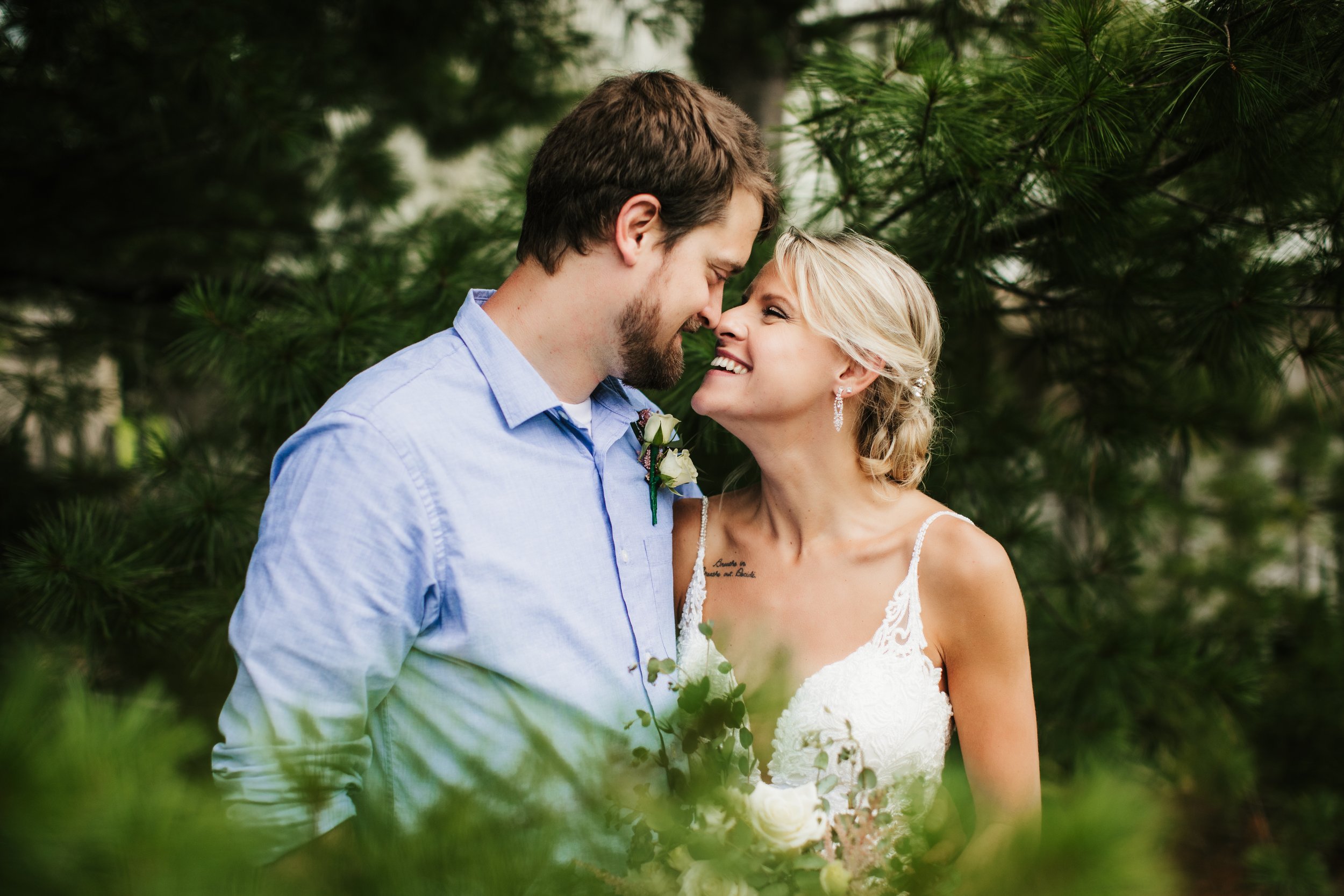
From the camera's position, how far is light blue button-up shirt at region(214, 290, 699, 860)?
3.90 feet

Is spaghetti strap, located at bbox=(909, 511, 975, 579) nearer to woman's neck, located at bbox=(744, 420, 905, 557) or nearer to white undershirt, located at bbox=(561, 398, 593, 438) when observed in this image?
woman's neck, located at bbox=(744, 420, 905, 557)

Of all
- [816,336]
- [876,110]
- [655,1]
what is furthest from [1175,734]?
[655,1]

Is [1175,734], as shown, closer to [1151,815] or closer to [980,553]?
[980,553]

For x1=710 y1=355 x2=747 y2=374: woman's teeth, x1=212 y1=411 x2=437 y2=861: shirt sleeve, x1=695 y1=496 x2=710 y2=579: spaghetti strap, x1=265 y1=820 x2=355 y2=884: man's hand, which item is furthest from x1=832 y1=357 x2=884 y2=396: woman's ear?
x1=265 y1=820 x2=355 y2=884: man's hand

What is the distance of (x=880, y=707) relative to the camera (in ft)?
5.48

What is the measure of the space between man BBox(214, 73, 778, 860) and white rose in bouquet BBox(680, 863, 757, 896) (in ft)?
1.51

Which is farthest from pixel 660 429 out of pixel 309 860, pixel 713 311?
pixel 309 860

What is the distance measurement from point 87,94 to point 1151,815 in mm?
3360

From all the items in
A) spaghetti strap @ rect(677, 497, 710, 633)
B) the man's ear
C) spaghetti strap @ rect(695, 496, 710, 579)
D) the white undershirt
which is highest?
the man's ear

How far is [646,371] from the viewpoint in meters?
1.64

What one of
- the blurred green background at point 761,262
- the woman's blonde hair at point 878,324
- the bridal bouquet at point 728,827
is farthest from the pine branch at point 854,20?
the bridal bouquet at point 728,827

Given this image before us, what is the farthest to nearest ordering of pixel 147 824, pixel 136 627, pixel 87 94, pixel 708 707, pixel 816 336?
pixel 87 94 → pixel 136 627 → pixel 816 336 → pixel 708 707 → pixel 147 824

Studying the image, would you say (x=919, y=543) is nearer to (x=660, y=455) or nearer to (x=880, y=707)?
(x=880, y=707)

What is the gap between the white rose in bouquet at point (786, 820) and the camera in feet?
2.65
